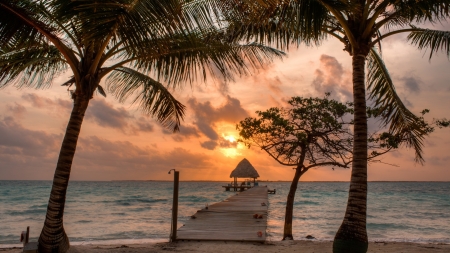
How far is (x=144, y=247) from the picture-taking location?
8.68 meters

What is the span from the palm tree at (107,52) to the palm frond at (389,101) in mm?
2061

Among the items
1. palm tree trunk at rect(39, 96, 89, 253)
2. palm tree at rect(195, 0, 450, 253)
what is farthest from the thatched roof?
palm tree trunk at rect(39, 96, 89, 253)

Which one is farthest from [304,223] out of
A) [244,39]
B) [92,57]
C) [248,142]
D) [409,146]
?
[92,57]

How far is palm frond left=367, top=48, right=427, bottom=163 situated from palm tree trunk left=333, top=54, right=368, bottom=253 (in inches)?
82.2

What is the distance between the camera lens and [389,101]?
814 cm

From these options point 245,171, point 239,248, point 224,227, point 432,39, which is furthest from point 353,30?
point 245,171

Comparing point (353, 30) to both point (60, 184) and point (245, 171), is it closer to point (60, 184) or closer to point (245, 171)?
point (60, 184)

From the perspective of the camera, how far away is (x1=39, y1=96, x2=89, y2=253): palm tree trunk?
21.1 feet

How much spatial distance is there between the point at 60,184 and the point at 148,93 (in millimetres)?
2999

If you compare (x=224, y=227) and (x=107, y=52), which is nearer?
(x=107, y=52)

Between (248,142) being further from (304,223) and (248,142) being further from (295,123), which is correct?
(304,223)

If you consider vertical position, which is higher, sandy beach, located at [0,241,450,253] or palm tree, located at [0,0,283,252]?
palm tree, located at [0,0,283,252]

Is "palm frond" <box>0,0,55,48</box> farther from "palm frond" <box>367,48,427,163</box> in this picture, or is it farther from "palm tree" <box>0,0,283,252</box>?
"palm frond" <box>367,48,427,163</box>

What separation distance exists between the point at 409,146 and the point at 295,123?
12.4 ft
